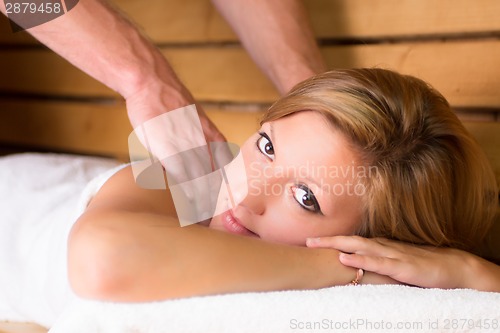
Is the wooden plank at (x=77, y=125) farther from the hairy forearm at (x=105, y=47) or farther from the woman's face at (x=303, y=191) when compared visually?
the woman's face at (x=303, y=191)

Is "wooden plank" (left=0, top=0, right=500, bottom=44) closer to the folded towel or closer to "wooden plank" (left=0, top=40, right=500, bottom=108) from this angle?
"wooden plank" (left=0, top=40, right=500, bottom=108)

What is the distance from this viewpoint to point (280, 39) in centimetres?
164

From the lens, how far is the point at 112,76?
139 cm

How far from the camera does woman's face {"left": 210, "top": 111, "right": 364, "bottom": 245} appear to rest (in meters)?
1.15

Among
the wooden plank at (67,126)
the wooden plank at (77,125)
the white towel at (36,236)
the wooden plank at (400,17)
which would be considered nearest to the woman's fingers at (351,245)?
the white towel at (36,236)

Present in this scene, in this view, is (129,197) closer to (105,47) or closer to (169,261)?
(169,261)

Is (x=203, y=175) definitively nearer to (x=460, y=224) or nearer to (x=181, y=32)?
(x=460, y=224)

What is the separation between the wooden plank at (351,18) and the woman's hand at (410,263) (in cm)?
59

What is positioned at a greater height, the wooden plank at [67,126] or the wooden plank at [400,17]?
the wooden plank at [400,17]

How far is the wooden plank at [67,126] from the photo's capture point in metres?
2.24

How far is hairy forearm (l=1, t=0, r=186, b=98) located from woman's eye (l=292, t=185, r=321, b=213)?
403 millimetres

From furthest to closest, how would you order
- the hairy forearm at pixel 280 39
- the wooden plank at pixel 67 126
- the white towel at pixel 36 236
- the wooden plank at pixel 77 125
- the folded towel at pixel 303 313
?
the wooden plank at pixel 67 126 → the wooden plank at pixel 77 125 → the hairy forearm at pixel 280 39 → the white towel at pixel 36 236 → the folded towel at pixel 303 313

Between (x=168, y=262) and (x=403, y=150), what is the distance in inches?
19.8

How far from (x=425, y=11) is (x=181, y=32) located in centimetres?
77
